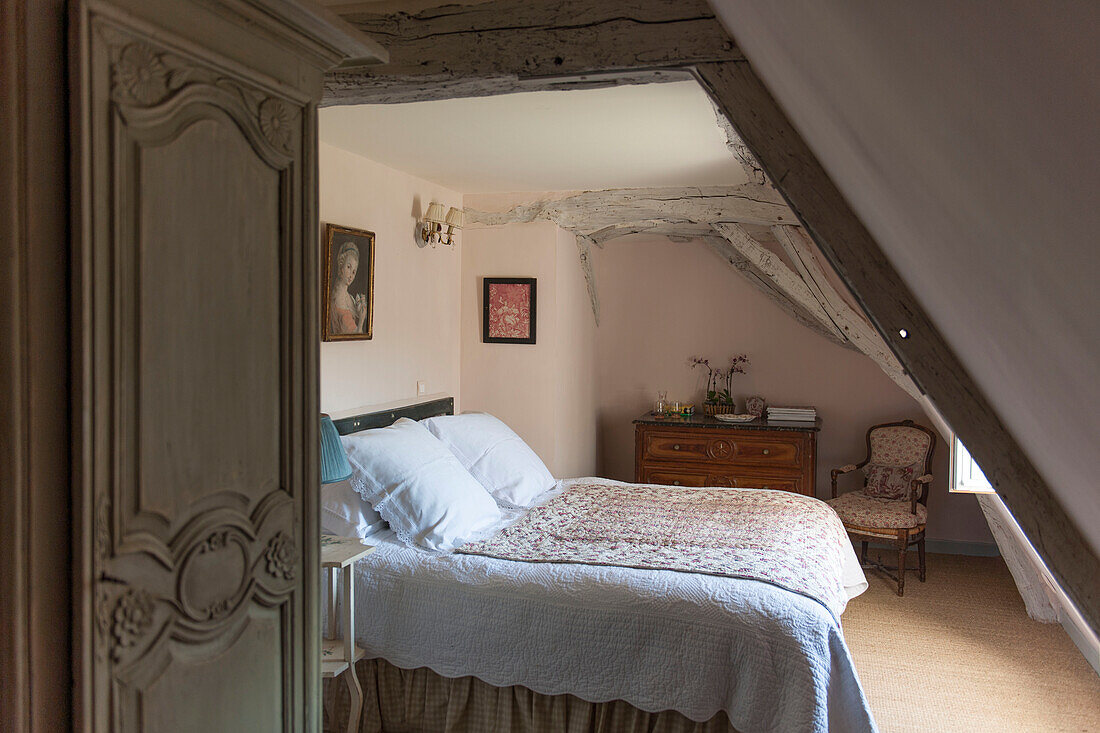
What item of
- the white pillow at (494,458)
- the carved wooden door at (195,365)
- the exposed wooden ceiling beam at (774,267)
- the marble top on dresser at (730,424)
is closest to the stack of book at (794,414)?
the marble top on dresser at (730,424)

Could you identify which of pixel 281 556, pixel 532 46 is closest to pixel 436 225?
pixel 532 46

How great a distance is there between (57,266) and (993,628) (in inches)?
173

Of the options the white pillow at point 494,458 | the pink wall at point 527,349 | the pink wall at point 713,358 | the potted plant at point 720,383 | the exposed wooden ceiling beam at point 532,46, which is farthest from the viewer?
the potted plant at point 720,383

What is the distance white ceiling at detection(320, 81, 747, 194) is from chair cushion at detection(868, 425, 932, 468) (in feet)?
6.48

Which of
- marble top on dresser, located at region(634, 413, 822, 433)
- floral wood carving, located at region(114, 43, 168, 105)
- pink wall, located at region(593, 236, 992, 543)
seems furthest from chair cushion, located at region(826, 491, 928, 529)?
floral wood carving, located at region(114, 43, 168, 105)

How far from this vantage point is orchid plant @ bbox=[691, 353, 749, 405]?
18.6 ft

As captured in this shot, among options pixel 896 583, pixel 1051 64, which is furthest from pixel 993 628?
pixel 1051 64

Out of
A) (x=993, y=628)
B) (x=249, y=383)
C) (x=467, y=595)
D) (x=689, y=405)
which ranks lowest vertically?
(x=993, y=628)

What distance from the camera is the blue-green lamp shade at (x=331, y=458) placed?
270 cm

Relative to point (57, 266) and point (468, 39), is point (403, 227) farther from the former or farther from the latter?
point (57, 266)

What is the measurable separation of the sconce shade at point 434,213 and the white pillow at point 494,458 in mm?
1185

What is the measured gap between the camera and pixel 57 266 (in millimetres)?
982

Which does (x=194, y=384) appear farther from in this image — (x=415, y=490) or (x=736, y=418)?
(x=736, y=418)

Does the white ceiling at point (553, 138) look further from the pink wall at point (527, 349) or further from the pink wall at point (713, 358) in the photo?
the pink wall at point (713, 358)
